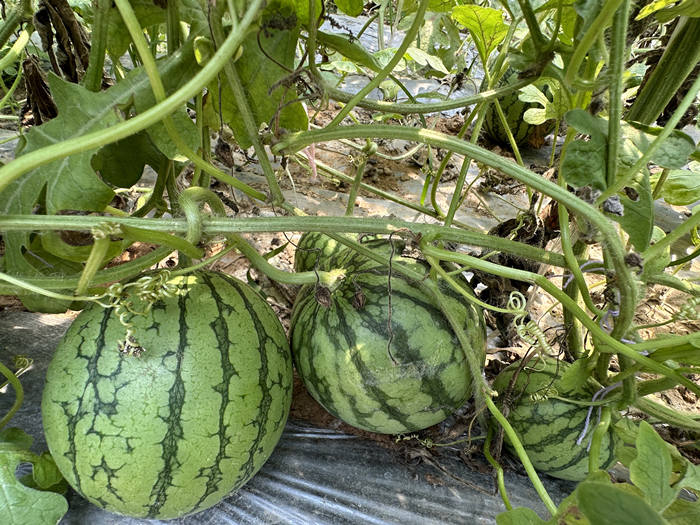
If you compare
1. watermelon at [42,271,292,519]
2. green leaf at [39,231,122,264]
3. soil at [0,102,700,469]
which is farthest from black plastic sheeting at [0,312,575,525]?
green leaf at [39,231,122,264]

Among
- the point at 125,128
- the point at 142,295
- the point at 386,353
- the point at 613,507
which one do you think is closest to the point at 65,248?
the point at 142,295

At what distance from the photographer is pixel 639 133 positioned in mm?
776

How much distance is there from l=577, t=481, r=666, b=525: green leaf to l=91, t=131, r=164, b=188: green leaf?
1.05 m

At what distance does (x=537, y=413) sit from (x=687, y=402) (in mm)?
902

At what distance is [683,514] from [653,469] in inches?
9.1

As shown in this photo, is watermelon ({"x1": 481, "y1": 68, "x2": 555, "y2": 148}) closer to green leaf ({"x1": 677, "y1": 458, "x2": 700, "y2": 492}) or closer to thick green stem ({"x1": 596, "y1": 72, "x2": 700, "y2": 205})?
thick green stem ({"x1": 596, "y1": 72, "x2": 700, "y2": 205})

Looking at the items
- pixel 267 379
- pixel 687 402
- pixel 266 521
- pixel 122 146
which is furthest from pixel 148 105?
pixel 687 402

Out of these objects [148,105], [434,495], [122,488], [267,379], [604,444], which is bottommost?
[434,495]

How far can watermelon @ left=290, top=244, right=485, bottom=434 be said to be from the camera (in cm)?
103

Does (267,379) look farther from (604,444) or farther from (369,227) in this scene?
(604,444)

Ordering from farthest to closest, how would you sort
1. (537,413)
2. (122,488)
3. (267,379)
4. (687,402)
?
(687,402) < (537,413) < (267,379) < (122,488)

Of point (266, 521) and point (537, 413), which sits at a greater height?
point (537, 413)

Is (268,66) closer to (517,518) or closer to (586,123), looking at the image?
(586,123)

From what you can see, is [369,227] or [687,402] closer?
[369,227]
